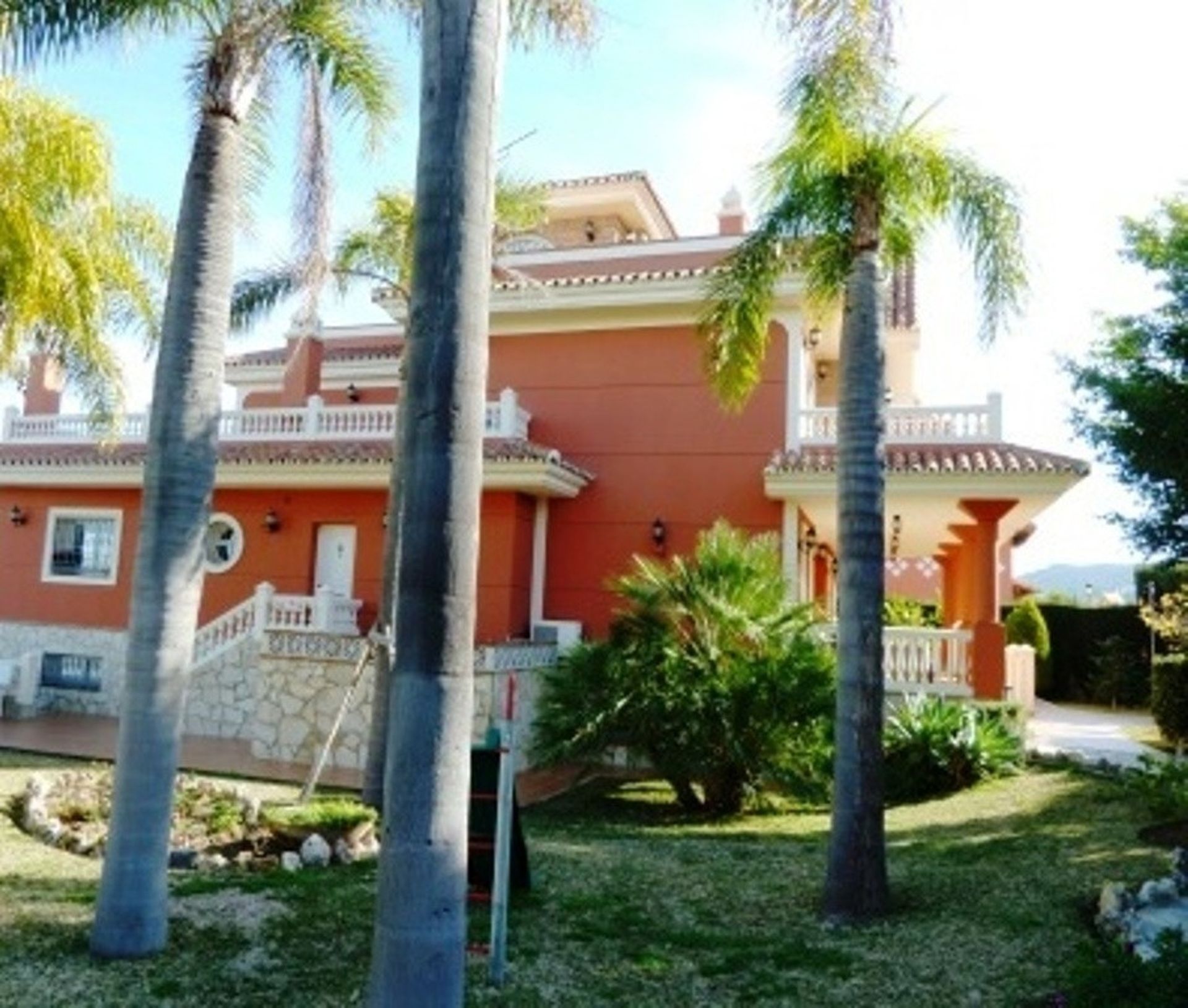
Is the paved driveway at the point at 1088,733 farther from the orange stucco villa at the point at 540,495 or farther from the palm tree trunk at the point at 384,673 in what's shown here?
the palm tree trunk at the point at 384,673

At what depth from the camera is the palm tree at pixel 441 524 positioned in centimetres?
400

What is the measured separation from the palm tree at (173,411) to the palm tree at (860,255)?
163 inches

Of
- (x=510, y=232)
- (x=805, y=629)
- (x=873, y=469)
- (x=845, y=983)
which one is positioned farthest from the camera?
(x=510, y=232)

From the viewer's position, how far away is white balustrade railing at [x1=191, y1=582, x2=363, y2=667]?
17.0m

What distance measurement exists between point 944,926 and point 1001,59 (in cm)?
612

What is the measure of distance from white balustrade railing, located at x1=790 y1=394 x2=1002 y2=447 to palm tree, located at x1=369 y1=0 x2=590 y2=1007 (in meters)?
13.1

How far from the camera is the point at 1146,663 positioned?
2583 centimetres

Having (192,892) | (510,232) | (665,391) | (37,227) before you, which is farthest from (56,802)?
(665,391)

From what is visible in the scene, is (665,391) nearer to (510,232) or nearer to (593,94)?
(510,232)

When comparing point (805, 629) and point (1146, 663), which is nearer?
point (805, 629)

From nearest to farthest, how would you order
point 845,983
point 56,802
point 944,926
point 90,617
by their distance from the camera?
1. point 845,983
2. point 944,926
3. point 56,802
4. point 90,617

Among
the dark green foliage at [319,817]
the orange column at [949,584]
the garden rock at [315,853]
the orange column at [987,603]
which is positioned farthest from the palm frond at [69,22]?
the orange column at [949,584]

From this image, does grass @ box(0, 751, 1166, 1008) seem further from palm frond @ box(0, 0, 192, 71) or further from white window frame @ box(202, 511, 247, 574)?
white window frame @ box(202, 511, 247, 574)

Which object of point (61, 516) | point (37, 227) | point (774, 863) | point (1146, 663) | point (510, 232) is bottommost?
point (774, 863)
